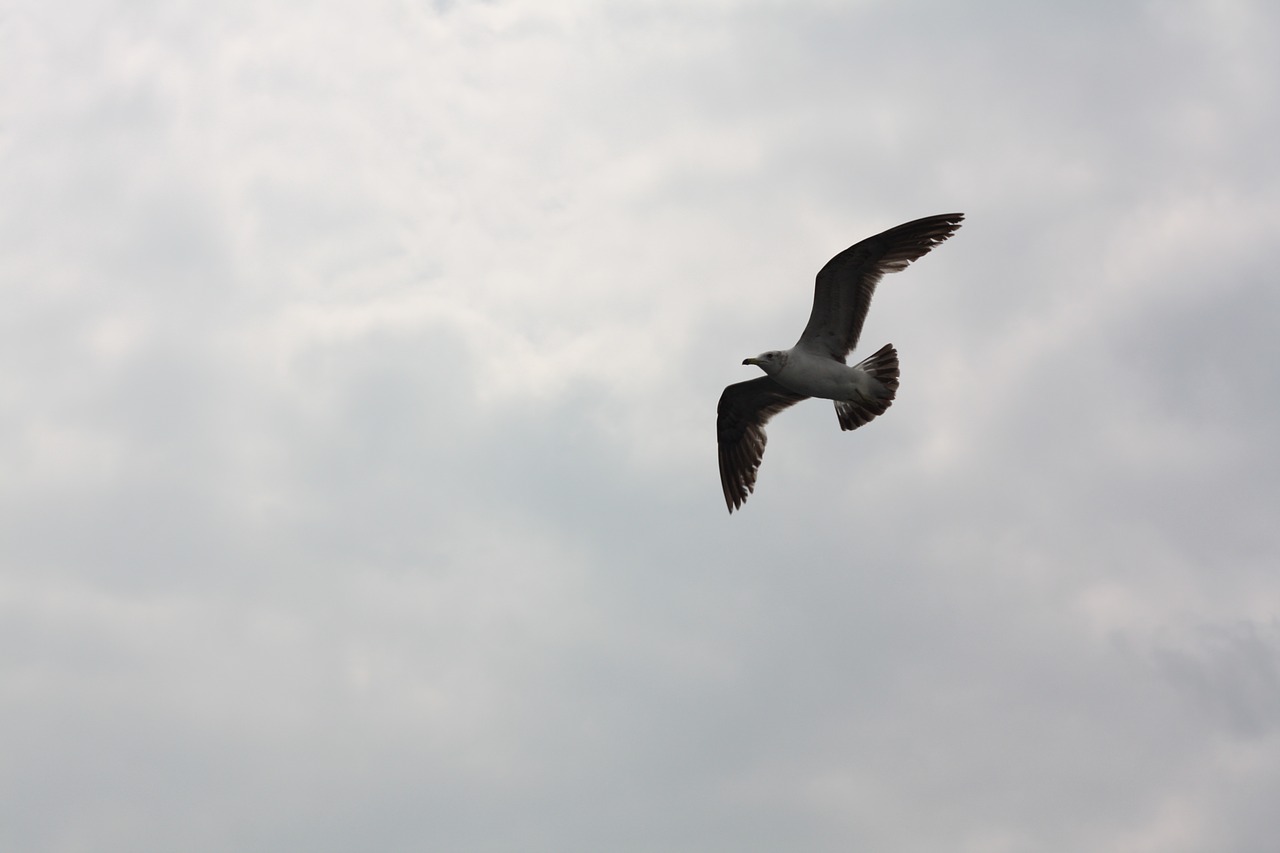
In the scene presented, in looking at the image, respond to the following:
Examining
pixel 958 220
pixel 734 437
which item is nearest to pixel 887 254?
pixel 958 220

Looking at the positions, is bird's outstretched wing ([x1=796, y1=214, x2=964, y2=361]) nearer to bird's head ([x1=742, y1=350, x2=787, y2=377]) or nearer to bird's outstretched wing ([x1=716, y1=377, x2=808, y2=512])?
bird's head ([x1=742, y1=350, x2=787, y2=377])

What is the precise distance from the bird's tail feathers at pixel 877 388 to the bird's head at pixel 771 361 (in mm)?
1672

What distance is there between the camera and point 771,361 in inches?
1164

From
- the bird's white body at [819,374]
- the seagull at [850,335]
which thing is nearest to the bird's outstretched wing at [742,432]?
the seagull at [850,335]

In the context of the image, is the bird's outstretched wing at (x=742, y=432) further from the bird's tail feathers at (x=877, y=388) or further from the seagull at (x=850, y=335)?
the bird's tail feathers at (x=877, y=388)

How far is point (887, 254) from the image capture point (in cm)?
2798

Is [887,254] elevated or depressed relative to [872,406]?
elevated

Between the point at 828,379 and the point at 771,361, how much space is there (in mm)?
1364

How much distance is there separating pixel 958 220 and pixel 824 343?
13.2 ft

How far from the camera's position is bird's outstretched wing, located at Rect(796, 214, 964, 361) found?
2769 centimetres

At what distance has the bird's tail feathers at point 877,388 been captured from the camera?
1139 inches

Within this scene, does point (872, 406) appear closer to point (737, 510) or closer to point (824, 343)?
point (824, 343)

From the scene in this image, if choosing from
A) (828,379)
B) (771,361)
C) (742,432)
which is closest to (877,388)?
(828,379)

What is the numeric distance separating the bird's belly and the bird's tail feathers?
19 centimetres
